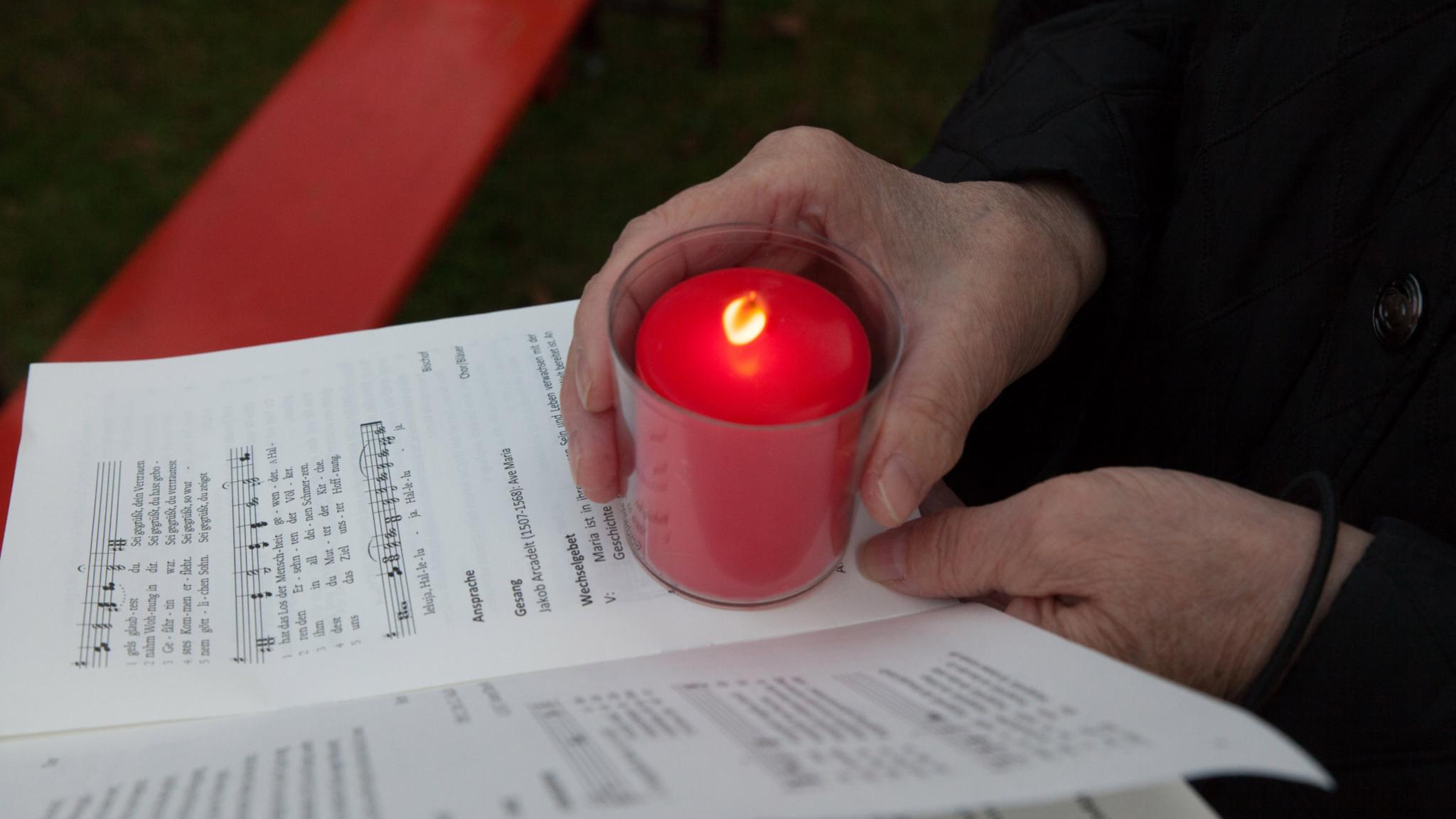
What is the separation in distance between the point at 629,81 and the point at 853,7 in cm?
79

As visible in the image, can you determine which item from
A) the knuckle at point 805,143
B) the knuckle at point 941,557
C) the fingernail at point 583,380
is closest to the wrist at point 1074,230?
the knuckle at point 805,143

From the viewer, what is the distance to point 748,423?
2.21 ft

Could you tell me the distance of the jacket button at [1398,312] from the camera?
0.78m

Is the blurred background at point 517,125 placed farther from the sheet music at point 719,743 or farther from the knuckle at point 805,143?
the sheet music at point 719,743

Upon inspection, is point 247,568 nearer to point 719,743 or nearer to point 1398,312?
point 719,743

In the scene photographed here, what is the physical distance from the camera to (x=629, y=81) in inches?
114

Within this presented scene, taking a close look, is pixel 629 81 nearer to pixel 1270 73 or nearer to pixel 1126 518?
pixel 1270 73

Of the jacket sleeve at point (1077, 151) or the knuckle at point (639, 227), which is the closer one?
the knuckle at point (639, 227)

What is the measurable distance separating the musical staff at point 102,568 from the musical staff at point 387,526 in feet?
0.65

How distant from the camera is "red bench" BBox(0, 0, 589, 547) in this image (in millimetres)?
1194

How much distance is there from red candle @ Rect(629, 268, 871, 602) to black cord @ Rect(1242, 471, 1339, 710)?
1.08 ft

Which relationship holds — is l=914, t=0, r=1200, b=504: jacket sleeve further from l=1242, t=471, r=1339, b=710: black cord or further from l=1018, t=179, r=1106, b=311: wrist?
l=1242, t=471, r=1339, b=710: black cord

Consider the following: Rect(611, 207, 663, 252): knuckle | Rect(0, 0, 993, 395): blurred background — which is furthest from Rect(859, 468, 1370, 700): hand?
Rect(0, 0, 993, 395): blurred background

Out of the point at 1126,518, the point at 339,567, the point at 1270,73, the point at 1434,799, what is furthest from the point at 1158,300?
the point at 339,567
